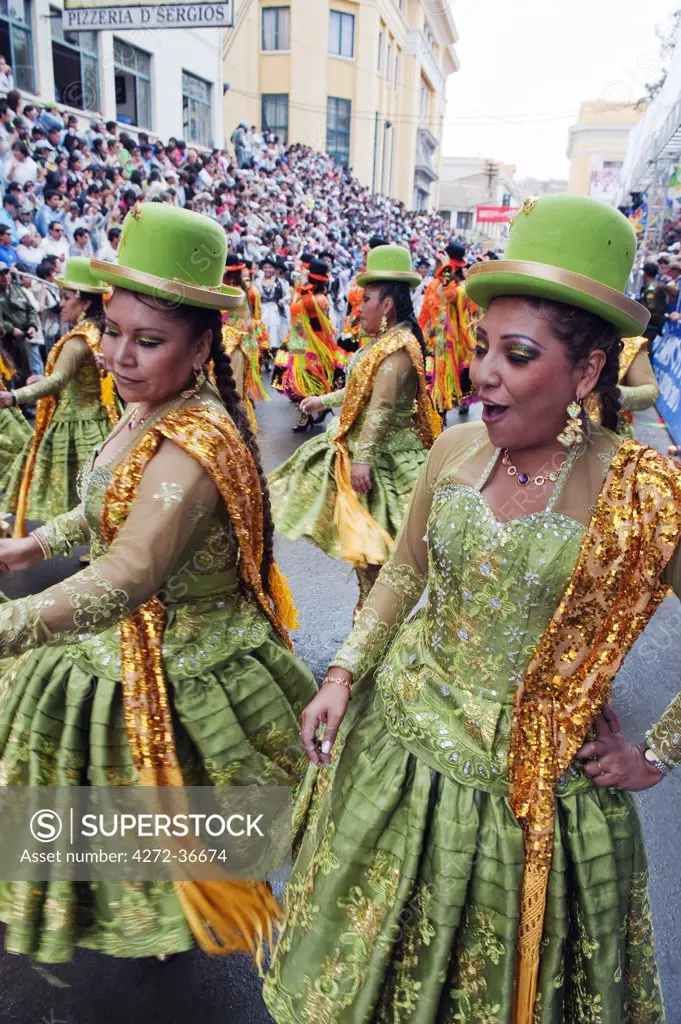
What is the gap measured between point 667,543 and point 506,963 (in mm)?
850

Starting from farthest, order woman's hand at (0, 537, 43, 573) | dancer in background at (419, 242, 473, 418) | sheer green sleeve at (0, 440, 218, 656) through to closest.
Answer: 1. dancer in background at (419, 242, 473, 418)
2. woman's hand at (0, 537, 43, 573)
3. sheer green sleeve at (0, 440, 218, 656)

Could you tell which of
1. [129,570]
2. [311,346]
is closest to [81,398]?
[129,570]

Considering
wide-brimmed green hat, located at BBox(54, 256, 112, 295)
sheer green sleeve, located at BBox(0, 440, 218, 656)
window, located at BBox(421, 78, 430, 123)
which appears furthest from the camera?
window, located at BBox(421, 78, 430, 123)

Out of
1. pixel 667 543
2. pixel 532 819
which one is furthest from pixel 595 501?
pixel 532 819

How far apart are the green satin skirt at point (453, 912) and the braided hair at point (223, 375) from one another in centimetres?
90

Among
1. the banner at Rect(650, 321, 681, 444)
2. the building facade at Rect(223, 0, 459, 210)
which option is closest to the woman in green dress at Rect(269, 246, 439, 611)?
the banner at Rect(650, 321, 681, 444)

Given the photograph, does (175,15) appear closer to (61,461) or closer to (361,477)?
(61,461)

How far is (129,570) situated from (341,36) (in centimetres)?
4137

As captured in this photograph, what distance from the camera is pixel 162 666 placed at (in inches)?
81.7

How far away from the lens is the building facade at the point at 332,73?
32.8m

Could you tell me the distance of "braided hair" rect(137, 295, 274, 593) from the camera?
1.96 meters

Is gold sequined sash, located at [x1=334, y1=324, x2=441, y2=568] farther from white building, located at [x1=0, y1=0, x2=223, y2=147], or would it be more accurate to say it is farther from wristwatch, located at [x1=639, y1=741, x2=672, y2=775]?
white building, located at [x1=0, y1=0, x2=223, y2=147]

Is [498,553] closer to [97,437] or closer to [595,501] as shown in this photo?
[595,501]

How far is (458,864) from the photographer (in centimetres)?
151
